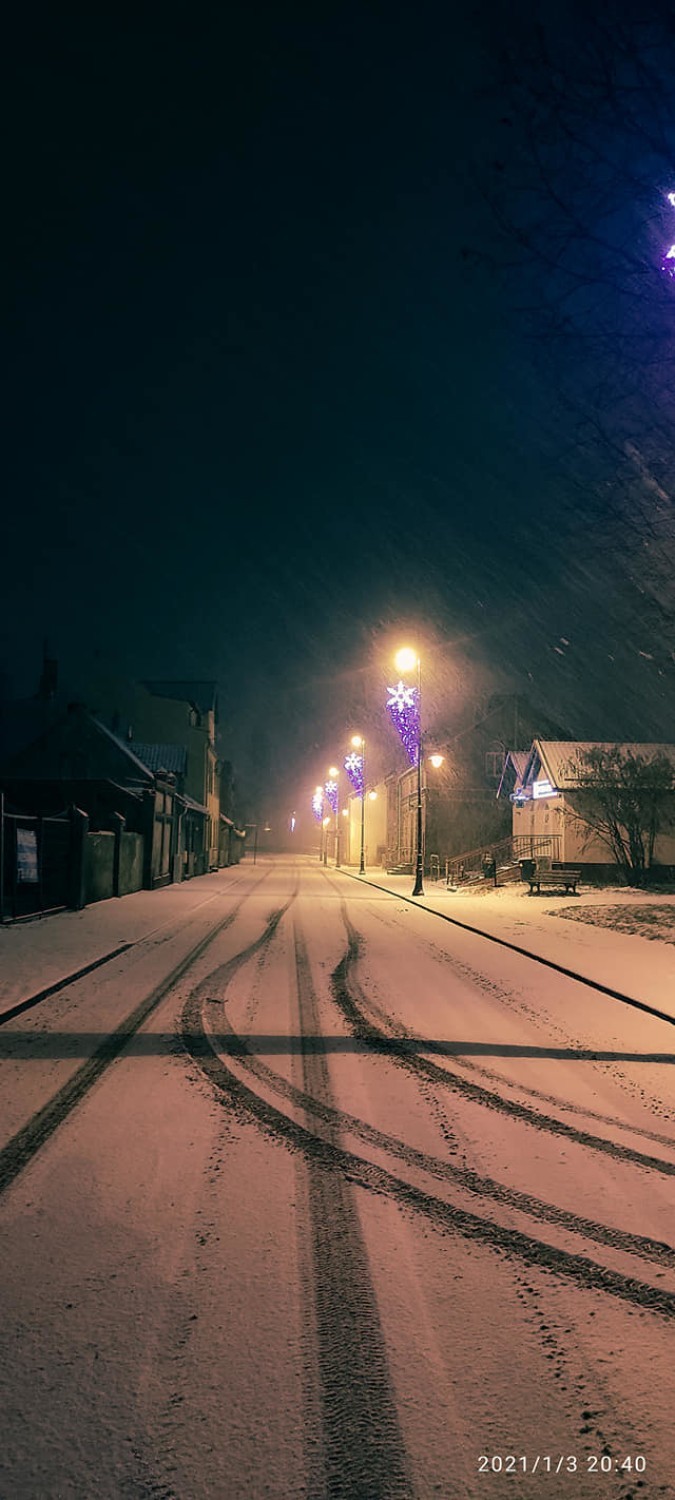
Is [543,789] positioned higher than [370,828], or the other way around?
[543,789]

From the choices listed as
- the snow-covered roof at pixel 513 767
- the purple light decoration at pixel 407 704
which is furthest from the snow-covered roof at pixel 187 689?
the purple light decoration at pixel 407 704

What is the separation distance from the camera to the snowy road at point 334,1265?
2449 mm

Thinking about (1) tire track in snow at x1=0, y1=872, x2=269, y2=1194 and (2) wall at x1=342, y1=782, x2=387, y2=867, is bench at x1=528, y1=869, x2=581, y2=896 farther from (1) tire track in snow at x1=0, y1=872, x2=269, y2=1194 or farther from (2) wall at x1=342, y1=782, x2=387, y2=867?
(2) wall at x1=342, y1=782, x2=387, y2=867

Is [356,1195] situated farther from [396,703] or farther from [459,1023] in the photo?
[396,703]

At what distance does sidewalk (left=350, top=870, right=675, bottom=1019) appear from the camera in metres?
11.3

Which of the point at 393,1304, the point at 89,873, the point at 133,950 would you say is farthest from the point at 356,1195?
the point at 89,873

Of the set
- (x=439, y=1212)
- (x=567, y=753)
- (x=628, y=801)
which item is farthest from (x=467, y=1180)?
(x=567, y=753)

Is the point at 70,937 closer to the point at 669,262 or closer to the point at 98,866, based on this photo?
the point at 98,866

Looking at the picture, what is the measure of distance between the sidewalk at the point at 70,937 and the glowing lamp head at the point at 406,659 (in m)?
10.1

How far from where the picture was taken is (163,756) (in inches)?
2051

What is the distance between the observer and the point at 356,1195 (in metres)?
4.22

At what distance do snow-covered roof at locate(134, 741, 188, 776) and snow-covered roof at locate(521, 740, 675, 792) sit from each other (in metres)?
20.2

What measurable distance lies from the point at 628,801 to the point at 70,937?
86.0 ft

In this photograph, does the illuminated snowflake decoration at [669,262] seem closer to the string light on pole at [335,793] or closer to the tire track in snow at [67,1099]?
the tire track in snow at [67,1099]
